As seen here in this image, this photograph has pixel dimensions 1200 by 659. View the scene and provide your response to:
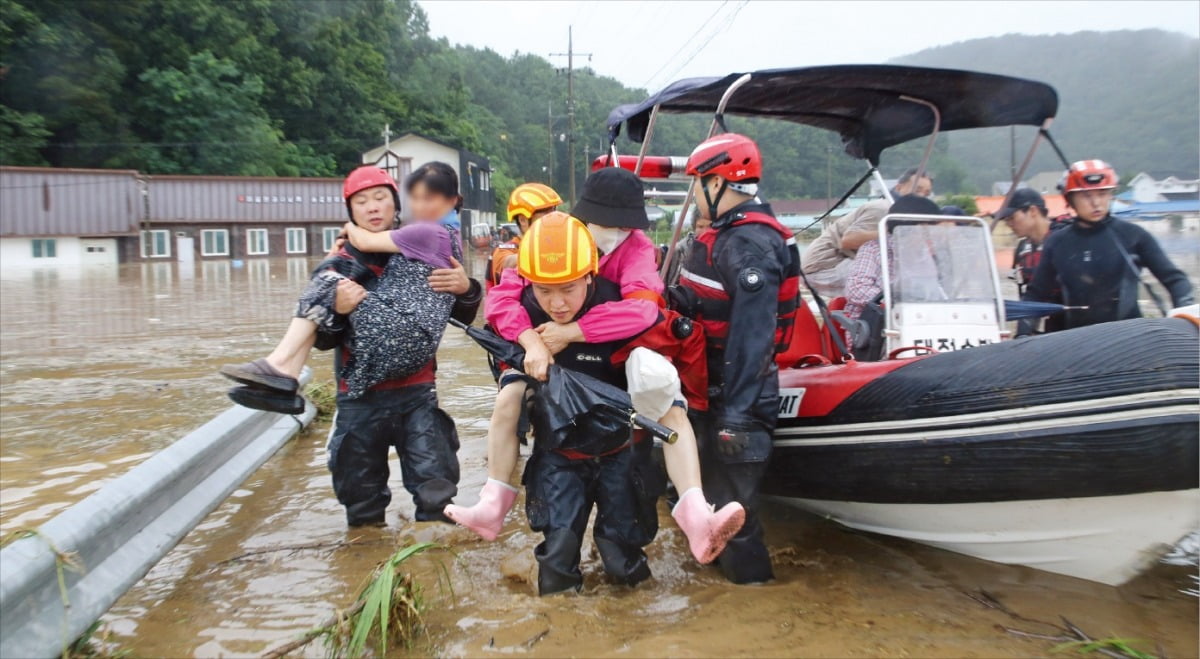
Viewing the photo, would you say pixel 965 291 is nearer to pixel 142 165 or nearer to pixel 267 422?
pixel 267 422

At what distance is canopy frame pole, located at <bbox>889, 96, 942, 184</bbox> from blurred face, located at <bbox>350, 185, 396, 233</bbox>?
3.06 m

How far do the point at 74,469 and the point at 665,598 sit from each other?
3951 mm

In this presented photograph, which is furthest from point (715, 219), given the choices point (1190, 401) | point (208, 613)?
point (208, 613)

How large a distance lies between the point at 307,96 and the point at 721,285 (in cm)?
6831

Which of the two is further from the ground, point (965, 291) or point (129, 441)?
point (965, 291)

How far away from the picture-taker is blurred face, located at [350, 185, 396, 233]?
423 centimetres

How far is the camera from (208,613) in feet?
11.5

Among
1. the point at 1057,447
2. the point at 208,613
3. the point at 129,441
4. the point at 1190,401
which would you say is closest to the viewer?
the point at 1190,401

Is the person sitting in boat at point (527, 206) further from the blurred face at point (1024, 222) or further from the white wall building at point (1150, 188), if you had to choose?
the white wall building at point (1150, 188)

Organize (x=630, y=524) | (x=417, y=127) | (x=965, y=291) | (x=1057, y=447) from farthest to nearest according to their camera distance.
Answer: (x=417, y=127) < (x=965, y=291) < (x=630, y=524) < (x=1057, y=447)

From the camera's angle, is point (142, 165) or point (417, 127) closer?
point (142, 165)

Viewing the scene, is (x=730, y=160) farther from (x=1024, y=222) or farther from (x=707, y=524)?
(x=1024, y=222)

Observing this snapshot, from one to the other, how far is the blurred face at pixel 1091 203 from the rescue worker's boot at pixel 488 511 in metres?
3.78

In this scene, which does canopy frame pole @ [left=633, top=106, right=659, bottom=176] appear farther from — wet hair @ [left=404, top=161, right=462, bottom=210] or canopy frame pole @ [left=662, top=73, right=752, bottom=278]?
wet hair @ [left=404, top=161, right=462, bottom=210]
